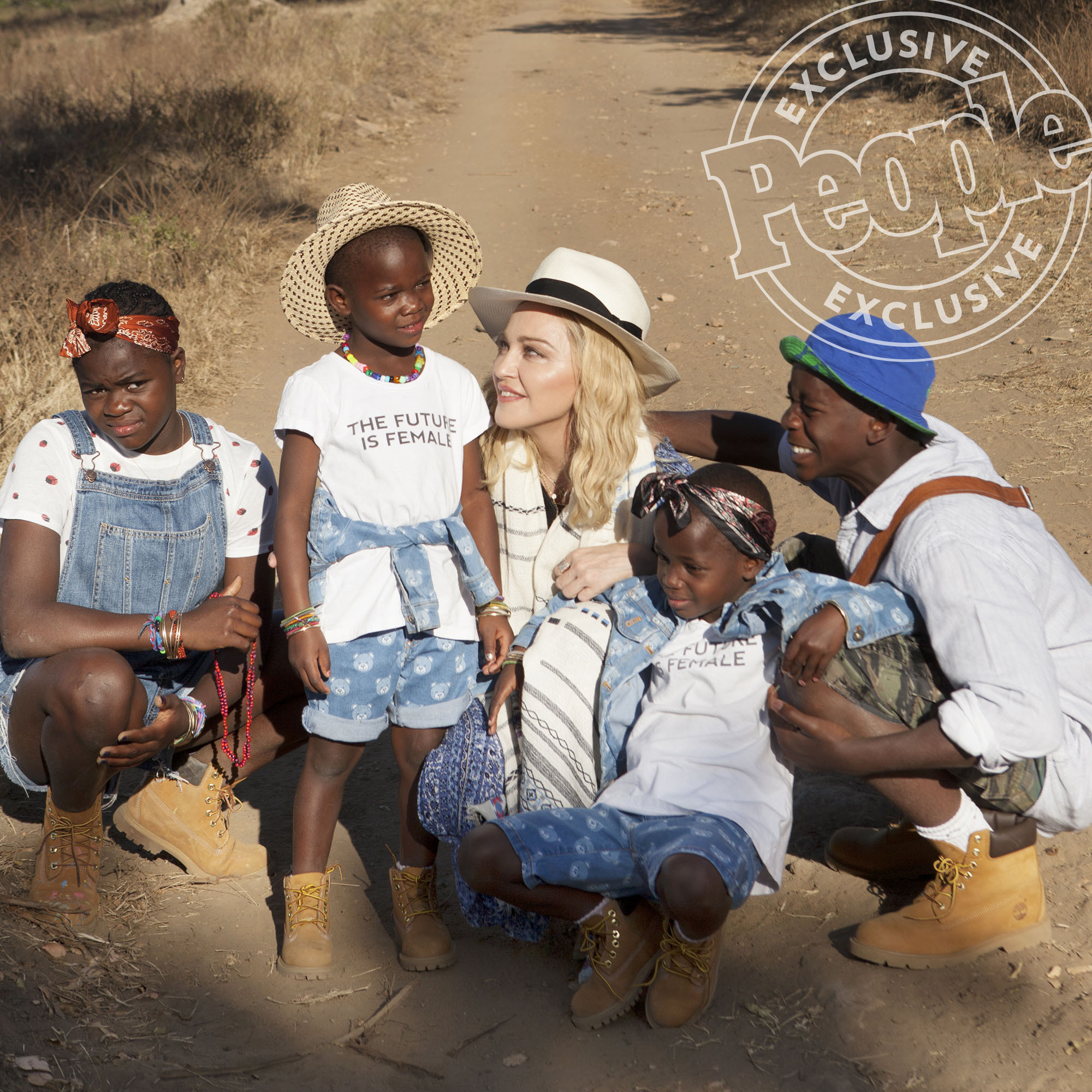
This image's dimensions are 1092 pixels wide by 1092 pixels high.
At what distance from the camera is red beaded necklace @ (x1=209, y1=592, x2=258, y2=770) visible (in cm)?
295

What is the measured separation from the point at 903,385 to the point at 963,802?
92 cm

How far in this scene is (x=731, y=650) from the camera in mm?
2467

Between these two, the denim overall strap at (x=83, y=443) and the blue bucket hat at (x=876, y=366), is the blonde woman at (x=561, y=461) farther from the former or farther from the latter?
the denim overall strap at (x=83, y=443)

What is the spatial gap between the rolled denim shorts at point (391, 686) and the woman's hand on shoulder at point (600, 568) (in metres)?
0.29

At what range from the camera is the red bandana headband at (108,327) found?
2.55 m

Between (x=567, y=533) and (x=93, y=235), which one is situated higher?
(x=93, y=235)

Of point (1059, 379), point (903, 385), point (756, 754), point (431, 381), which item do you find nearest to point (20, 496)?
point (431, 381)

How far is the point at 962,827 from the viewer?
2.41m

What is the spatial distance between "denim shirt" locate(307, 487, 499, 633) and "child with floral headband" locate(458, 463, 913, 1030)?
11.3 inches

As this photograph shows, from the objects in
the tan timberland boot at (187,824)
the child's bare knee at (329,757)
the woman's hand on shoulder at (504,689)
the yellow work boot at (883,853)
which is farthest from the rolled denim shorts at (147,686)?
the yellow work boot at (883,853)

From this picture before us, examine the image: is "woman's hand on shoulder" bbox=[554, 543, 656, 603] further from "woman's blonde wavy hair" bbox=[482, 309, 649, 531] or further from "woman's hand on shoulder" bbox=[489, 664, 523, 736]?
"woman's hand on shoulder" bbox=[489, 664, 523, 736]

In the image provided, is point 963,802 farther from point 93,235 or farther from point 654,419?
point 93,235

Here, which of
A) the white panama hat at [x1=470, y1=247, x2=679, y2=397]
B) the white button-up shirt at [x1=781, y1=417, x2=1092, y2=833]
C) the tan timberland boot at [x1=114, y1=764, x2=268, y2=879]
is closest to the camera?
the white button-up shirt at [x1=781, y1=417, x2=1092, y2=833]

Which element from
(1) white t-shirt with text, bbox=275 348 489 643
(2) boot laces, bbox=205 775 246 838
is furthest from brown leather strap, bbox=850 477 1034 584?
(2) boot laces, bbox=205 775 246 838
